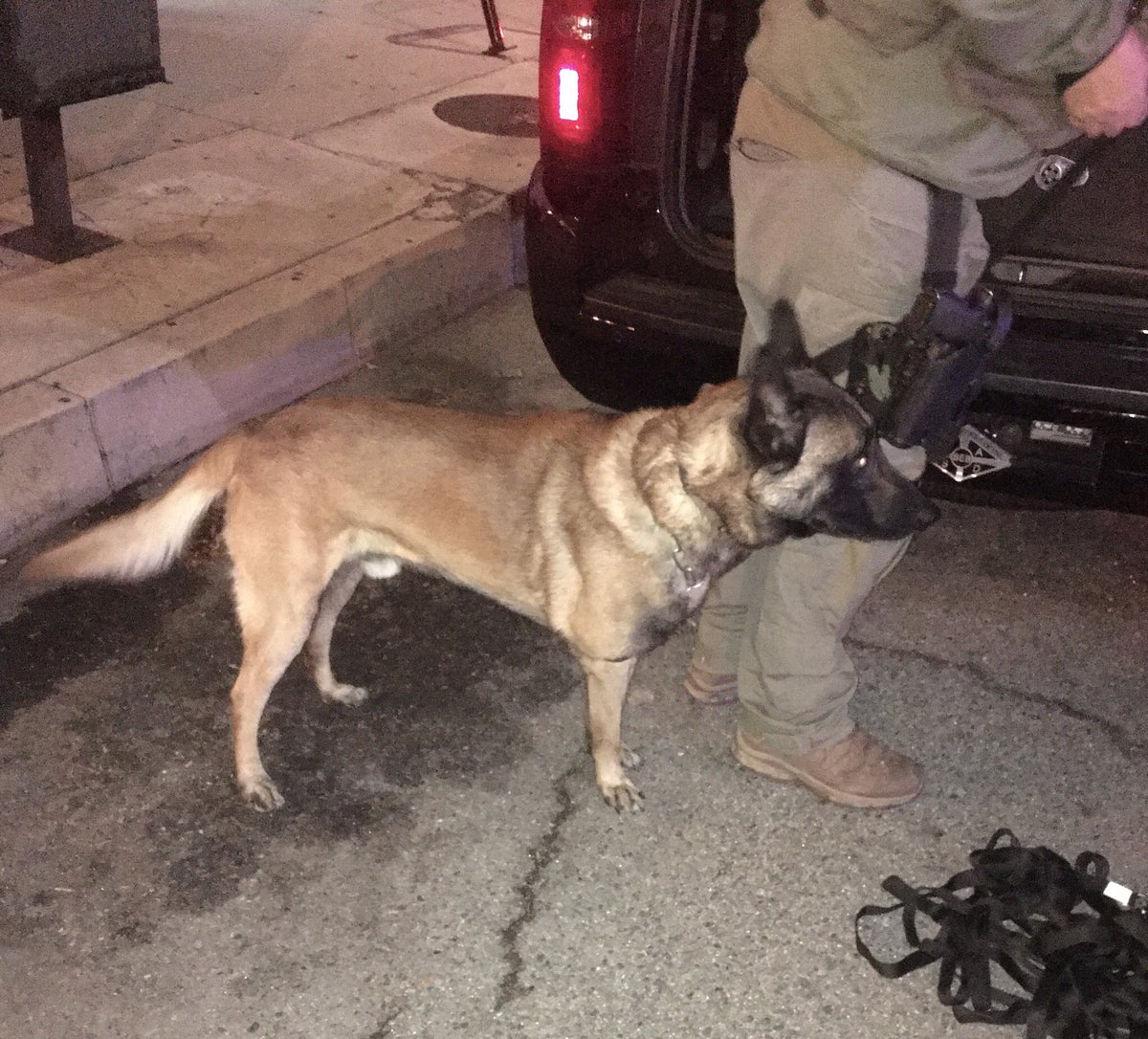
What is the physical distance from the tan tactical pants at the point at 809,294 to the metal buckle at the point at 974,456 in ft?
1.53

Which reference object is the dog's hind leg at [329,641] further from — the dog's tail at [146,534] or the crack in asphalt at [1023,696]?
the crack in asphalt at [1023,696]

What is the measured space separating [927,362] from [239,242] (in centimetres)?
348

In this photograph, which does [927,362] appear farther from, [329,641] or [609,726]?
[329,641]

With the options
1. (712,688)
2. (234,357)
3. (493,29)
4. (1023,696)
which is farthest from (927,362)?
(493,29)

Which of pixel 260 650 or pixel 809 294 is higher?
pixel 809 294

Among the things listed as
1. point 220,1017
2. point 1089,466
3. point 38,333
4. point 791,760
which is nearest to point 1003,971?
point 791,760

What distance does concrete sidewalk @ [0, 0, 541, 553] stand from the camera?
3621 millimetres

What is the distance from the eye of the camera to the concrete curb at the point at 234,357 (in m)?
3.44

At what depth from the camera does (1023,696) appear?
300cm

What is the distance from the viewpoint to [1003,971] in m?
2.28

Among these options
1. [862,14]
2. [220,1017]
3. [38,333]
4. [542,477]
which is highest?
[862,14]

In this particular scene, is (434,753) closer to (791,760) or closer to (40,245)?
(791,760)

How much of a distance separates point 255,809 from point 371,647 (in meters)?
0.67

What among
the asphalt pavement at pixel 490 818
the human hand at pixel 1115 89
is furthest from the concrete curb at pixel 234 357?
the human hand at pixel 1115 89
